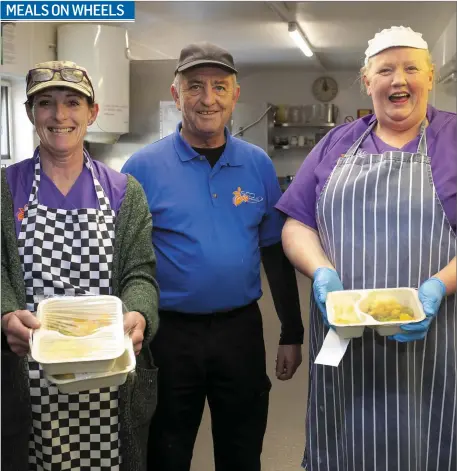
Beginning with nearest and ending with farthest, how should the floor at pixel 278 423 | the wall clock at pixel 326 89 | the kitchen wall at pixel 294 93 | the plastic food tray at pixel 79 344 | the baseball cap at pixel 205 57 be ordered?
the plastic food tray at pixel 79 344 → the baseball cap at pixel 205 57 → the kitchen wall at pixel 294 93 → the floor at pixel 278 423 → the wall clock at pixel 326 89

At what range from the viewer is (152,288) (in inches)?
46.0

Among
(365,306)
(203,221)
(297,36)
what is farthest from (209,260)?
(297,36)

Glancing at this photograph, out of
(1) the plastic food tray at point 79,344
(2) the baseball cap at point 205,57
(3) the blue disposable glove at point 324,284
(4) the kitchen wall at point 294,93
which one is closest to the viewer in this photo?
(1) the plastic food tray at point 79,344

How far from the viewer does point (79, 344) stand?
1.00 meters

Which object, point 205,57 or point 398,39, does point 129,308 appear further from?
point 398,39

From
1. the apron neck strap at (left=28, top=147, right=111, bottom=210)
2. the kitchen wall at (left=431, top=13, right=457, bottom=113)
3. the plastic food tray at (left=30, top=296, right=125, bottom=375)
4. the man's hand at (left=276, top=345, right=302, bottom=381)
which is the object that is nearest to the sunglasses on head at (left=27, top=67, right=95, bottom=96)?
the apron neck strap at (left=28, top=147, right=111, bottom=210)

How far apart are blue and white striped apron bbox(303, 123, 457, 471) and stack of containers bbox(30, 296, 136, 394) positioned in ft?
1.37

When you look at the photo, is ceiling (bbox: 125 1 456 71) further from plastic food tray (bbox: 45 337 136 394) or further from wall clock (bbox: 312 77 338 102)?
plastic food tray (bbox: 45 337 136 394)

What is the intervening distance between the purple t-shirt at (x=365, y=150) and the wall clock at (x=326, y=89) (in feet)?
2.30

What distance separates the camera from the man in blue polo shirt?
1.32 m

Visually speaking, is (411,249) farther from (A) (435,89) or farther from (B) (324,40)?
(B) (324,40)

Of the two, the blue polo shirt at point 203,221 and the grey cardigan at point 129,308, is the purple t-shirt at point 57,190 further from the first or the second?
the blue polo shirt at point 203,221

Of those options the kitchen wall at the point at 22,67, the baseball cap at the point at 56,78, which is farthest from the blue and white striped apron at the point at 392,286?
the kitchen wall at the point at 22,67

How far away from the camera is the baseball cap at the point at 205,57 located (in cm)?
130
